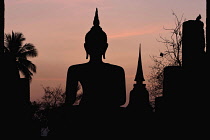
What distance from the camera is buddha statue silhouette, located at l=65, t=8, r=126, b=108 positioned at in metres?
7.60

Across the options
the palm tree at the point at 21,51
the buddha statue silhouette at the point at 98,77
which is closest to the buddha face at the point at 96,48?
the buddha statue silhouette at the point at 98,77

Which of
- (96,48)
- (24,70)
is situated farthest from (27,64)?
(96,48)

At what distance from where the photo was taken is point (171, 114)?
9.53 metres

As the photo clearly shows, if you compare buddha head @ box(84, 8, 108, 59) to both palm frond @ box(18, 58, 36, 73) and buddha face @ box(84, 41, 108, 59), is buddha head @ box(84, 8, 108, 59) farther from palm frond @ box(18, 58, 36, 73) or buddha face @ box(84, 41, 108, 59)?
palm frond @ box(18, 58, 36, 73)

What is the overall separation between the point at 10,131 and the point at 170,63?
81.6 ft

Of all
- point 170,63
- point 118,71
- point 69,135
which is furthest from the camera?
point 170,63

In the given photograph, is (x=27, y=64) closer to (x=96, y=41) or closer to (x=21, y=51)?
(x=21, y=51)

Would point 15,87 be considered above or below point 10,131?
above

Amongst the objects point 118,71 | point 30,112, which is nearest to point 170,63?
point 30,112

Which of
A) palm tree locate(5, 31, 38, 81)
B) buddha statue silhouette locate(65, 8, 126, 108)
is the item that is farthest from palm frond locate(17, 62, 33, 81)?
buddha statue silhouette locate(65, 8, 126, 108)

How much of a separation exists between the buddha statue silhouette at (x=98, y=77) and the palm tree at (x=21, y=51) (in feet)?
107

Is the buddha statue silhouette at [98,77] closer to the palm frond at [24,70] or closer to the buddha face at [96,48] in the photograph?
the buddha face at [96,48]

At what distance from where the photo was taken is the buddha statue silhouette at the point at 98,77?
760 centimetres

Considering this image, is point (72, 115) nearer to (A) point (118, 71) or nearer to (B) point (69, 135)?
(B) point (69, 135)
